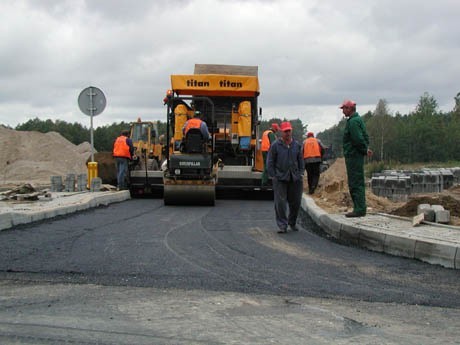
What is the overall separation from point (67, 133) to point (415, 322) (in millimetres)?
79052

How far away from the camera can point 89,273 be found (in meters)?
5.74

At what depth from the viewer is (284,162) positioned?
9023 millimetres

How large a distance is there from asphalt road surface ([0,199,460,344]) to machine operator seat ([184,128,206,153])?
17.5ft

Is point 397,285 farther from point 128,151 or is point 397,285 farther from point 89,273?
point 128,151

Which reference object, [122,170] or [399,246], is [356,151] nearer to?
[399,246]

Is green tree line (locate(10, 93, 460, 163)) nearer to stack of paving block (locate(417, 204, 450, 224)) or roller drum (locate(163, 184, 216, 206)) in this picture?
roller drum (locate(163, 184, 216, 206))

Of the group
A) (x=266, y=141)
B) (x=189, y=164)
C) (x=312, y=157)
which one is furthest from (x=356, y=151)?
(x=312, y=157)

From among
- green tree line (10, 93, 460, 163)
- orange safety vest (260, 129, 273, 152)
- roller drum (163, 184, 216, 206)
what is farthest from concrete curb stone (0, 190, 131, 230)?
green tree line (10, 93, 460, 163)

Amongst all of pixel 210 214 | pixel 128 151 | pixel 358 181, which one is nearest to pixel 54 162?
pixel 128 151

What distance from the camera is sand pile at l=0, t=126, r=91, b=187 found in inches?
1540

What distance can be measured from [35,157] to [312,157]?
1331 inches

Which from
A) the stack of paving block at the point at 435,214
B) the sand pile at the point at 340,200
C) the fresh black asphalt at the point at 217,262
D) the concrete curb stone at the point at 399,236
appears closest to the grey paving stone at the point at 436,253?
the concrete curb stone at the point at 399,236

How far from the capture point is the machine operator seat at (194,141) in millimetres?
13484

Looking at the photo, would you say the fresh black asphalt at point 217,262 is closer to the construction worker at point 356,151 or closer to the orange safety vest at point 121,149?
the construction worker at point 356,151
